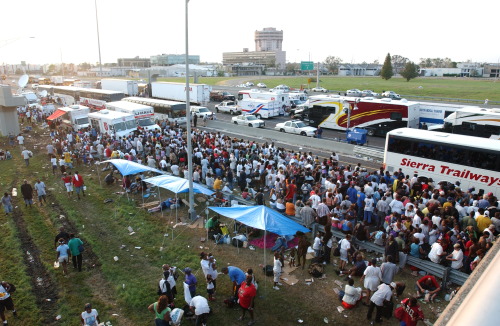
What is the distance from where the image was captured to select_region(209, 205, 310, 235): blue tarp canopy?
9859mm

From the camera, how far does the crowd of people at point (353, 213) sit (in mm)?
8680

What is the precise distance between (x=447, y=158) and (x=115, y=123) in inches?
875

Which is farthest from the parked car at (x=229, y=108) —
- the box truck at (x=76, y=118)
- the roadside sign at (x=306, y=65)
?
the roadside sign at (x=306, y=65)

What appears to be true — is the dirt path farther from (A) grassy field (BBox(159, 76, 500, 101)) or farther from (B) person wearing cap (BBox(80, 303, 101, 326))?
(A) grassy field (BBox(159, 76, 500, 101))

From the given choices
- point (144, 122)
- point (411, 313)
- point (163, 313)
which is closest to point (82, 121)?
point (144, 122)

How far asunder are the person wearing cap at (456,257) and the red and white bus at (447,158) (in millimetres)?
6023

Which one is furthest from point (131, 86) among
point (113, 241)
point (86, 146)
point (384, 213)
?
point (384, 213)

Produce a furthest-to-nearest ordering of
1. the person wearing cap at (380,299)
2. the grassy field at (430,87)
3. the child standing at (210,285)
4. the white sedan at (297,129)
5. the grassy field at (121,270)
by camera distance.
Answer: the grassy field at (430,87)
the white sedan at (297,129)
the child standing at (210,285)
the grassy field at (121,270)
the person wearing cap at (380,299)

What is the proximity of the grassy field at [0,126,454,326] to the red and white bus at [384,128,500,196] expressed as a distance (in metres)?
7.51

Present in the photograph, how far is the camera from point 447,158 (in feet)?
51.9

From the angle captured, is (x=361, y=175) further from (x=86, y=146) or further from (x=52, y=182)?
(x=86, y=146)

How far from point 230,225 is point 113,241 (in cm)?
426

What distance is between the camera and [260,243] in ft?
39.3

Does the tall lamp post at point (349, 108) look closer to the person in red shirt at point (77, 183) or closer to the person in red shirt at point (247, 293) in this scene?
the person in red shirt at point (77, 183)
